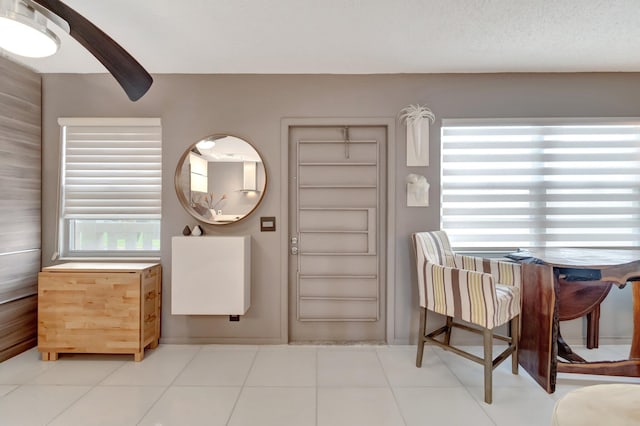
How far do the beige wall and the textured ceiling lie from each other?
0.12 metres

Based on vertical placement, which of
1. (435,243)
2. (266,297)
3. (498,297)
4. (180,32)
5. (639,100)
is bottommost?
(266,297)

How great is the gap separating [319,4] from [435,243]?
75.1 inches

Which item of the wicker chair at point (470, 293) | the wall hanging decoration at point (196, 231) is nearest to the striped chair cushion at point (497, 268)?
the wicker chair at point (470, 293)

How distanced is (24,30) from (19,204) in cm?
198

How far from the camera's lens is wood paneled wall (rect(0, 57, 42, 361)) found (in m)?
2.42

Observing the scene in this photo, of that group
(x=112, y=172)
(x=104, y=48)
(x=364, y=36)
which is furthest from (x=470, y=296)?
(x=112, y=172)

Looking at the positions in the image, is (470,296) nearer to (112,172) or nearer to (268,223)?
(268,223)

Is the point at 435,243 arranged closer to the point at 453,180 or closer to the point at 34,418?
the point at 453,180

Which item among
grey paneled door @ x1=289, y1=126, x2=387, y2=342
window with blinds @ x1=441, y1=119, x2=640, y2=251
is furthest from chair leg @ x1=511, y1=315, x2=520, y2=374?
grey paneled door @ x1=289, y1=126, x2=387, y2=342

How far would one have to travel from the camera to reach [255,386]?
2.13 meters

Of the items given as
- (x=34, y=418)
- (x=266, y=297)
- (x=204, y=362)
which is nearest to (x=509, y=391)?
(x=266, y=297)

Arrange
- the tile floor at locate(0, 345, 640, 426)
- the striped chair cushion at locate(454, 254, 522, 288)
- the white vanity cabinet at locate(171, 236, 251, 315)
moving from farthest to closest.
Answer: the white vanity cabinet at locate(171, 236, 251, 315) → the striped chair cushion at locate(454, 254, 522, 288) → the tile floor at locate(0, 345, 640, 426)

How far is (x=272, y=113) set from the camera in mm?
2787

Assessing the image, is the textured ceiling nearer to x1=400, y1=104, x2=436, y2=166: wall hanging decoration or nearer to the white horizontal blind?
x1=400, y1=104, x2=436, y2=166: wall hanging decoration
